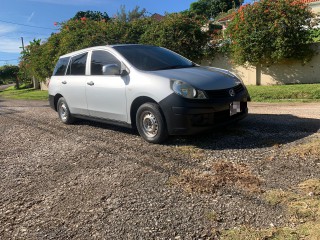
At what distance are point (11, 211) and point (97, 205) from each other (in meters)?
0.86

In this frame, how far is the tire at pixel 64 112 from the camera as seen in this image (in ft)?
23.2

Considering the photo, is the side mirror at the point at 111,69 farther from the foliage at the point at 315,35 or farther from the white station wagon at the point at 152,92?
the foliage at the point at 315,35

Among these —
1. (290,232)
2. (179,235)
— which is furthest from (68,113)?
(290,232)

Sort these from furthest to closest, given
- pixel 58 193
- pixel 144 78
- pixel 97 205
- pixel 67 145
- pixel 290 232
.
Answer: pixel 67 145, pixel 144 78, pixel 58 193, pixel 97 205, pixel 290 232

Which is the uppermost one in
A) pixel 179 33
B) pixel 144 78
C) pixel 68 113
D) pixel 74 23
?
pixel 74 23

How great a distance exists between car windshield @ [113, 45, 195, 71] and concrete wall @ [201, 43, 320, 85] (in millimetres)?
9312

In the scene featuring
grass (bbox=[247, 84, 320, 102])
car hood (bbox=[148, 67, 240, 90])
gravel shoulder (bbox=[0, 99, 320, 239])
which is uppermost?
car hood (bbox=[148, 67, 240, 90])

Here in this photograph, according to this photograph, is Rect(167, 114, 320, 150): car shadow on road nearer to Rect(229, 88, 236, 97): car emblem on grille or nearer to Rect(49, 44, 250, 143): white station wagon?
Rect(49, 44, 250, 143): white station wagon

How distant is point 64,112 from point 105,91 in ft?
6.81

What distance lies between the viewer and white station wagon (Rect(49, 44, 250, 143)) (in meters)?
4.55

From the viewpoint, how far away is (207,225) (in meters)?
2.68

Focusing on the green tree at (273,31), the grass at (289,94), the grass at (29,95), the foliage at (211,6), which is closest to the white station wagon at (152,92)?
the grass at (289,94)

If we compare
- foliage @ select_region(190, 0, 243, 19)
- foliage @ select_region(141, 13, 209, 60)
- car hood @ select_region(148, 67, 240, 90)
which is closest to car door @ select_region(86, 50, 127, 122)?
car hood @ select_region(148, 67, 240, 90)

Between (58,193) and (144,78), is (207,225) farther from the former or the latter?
(144,78)
